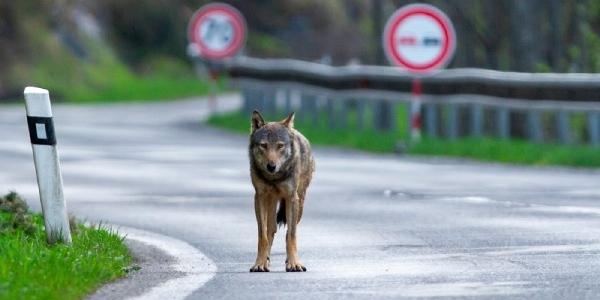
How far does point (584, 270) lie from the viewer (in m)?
11.7

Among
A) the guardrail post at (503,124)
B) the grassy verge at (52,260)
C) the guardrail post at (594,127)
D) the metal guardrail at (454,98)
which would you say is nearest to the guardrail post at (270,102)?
the metal guardrail at (454,98)

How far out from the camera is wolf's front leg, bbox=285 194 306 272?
12125mm

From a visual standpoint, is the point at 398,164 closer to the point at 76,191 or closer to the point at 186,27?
the point at 76,191

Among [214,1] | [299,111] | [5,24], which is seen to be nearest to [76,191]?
[299,111]

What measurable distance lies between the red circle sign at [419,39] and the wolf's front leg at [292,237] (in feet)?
47.9

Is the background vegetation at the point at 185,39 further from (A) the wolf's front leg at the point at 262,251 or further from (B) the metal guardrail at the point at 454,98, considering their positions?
(A) the wolf's front leg at the point at 262,251

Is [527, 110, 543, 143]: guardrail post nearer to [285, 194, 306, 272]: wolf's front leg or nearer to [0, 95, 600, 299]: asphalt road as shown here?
[0, 95, 600, 299]: asphalt road

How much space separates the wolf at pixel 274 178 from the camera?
40.0 ft

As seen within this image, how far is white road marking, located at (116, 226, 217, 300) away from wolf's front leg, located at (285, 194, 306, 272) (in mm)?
457

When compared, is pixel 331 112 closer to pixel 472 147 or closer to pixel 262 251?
pixel 472 147

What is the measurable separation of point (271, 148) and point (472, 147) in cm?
1351

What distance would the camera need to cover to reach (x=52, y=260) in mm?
11656

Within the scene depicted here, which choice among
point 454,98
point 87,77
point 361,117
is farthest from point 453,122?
point 87,77

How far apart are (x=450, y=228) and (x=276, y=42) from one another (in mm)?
42320
